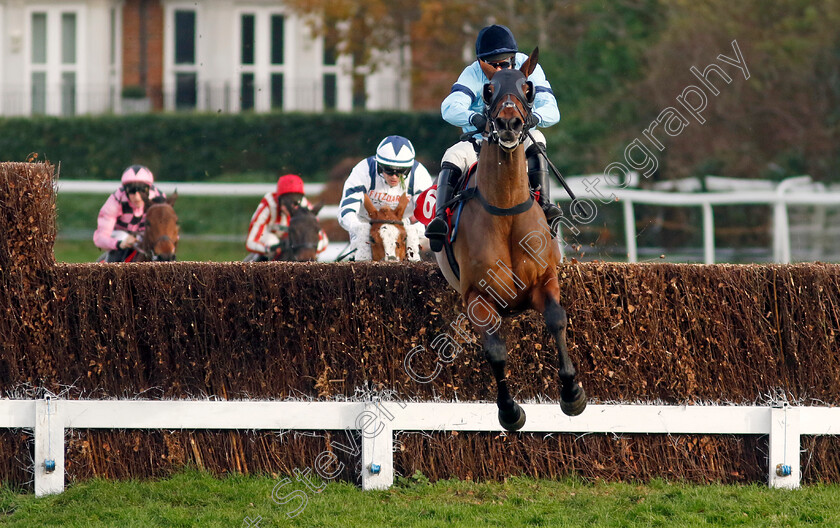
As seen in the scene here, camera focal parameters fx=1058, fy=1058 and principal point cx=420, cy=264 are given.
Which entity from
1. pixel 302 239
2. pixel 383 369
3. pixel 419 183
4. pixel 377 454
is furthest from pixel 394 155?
pixel 377 454

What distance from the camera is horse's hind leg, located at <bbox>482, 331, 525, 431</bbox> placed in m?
5.27

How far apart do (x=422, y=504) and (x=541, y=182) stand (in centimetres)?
183

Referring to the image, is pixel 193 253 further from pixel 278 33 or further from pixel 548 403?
pixel 548 403

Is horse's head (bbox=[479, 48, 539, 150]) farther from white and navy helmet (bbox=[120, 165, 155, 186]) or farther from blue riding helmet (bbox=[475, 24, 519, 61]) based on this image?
white and navy helmet (bbox=[120, 165, 155, 186])

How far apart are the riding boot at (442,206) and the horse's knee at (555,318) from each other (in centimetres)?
78

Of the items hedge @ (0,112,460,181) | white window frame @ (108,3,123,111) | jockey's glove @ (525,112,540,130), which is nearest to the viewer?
jockey's glove @ (525,112,540,130)

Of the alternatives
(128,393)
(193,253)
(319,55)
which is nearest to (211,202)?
(193,253)

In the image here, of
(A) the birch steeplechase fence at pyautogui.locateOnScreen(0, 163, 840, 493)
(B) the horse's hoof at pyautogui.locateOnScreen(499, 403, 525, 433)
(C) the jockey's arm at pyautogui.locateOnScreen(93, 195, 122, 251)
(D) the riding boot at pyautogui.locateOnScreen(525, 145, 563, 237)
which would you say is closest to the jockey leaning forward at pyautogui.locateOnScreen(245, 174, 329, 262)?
(C) the jockey's arm at pyautogui.locateOnScreen(93, 195, 122, 251)

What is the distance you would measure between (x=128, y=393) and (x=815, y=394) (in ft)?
12.8

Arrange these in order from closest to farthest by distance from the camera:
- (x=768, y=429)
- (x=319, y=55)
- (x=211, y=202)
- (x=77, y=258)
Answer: (x=768, y=429), (x=77, y=258), (x=211, y=202), (x=319, y=55)

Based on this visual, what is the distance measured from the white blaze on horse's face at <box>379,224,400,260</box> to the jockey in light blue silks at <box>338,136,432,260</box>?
14 centimetres

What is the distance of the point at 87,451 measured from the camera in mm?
5977

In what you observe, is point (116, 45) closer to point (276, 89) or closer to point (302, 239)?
point (276, 89)

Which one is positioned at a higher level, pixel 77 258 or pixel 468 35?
pixel 468 35
